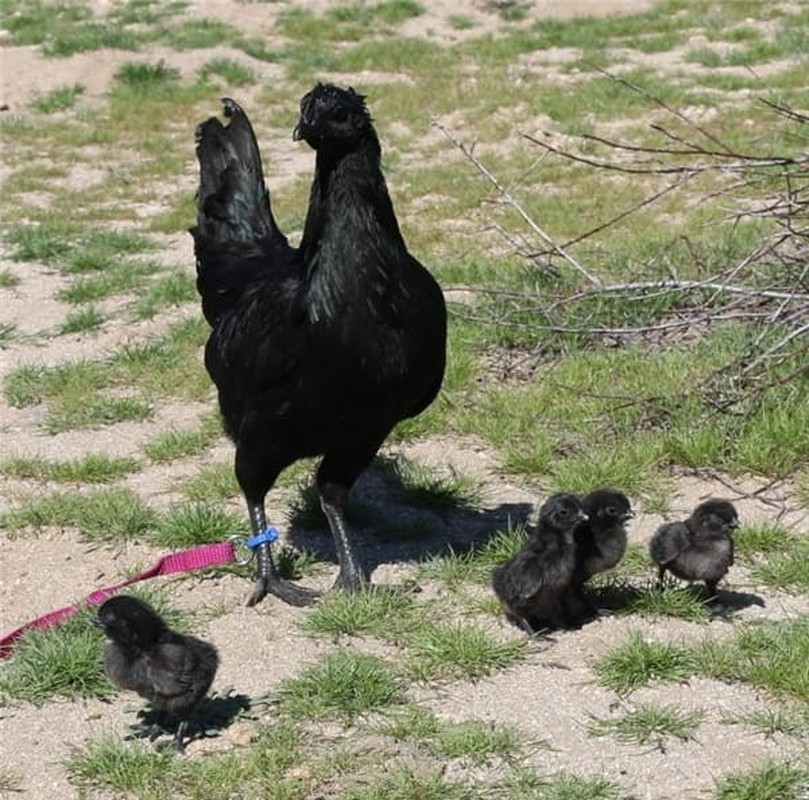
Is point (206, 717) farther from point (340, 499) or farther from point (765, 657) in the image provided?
point (765, 657)

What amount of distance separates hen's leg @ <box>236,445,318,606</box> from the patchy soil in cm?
7

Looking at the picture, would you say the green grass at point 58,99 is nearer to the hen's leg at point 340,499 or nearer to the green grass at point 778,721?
the hen's leg at point 340,499

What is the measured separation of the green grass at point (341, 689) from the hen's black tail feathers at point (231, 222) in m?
1.82

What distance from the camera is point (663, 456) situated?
6.80m

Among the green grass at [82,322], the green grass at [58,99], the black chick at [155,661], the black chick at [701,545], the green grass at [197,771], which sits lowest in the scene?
the green grass at [197,771]

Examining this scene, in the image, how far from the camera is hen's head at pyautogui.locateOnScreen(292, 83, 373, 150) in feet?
16.4

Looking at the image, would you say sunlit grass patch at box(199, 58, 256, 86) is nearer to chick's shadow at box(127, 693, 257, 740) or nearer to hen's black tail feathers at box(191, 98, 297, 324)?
hen's black tail feathers at box(191, 98, 297, 324)

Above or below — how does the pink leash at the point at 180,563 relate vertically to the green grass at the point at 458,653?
above

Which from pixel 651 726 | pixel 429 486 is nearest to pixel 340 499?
pixel 429 486

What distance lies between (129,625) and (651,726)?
175cm

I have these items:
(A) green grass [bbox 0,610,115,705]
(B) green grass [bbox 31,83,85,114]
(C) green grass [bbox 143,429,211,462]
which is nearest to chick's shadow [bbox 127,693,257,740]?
(A) green grass [bbox 0,610,115,705]

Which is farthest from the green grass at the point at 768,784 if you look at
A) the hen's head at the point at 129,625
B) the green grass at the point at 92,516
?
the green grass at the point at 92,516

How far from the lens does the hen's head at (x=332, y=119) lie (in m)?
4.98

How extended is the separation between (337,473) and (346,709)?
1361 millimetres
